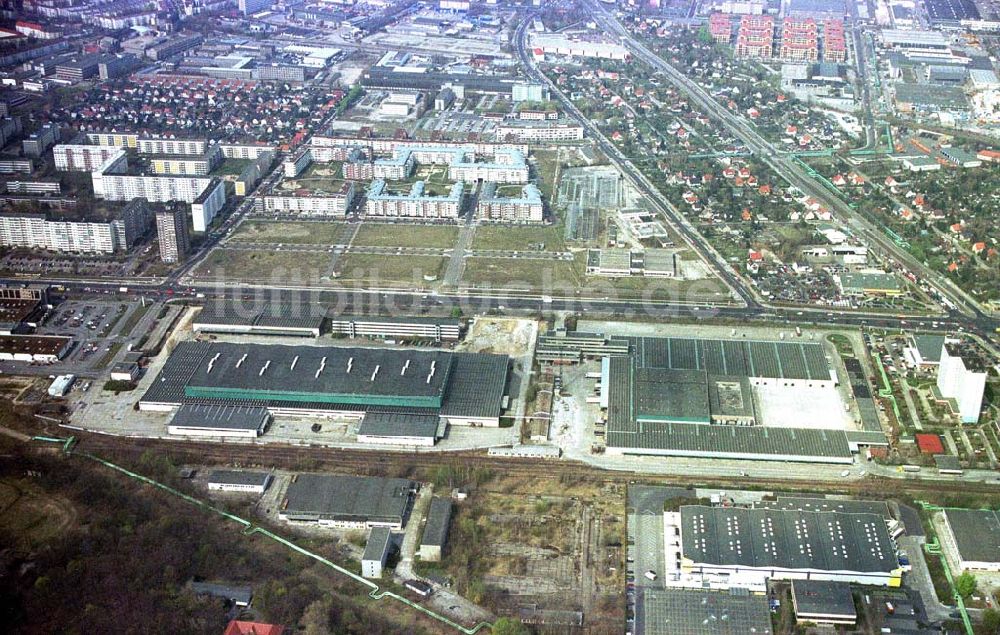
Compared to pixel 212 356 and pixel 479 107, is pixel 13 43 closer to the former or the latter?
pixel 479 107

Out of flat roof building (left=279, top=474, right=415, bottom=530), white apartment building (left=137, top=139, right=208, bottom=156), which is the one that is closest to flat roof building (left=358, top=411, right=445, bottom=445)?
flat roof building (left=279, top=474, right=415, bottom=530)

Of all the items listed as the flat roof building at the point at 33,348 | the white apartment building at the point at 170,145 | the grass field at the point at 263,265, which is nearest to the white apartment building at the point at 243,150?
the white apartment building at the point at 170,145

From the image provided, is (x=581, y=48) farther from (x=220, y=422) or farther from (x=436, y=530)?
(x=436, y=530)

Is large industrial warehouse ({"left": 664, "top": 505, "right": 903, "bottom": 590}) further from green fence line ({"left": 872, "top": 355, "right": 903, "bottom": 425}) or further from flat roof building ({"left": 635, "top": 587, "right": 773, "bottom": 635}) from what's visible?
green fence line ({"left": 872, "top": 355, "right": 903, "bottom": 425})

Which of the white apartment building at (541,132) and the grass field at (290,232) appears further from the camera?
the white apartment building at (541,132)

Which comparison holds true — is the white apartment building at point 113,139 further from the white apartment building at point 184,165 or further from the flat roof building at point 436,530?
the flat roof building at point 436,530

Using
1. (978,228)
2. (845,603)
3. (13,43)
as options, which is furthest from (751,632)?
(13,43)
